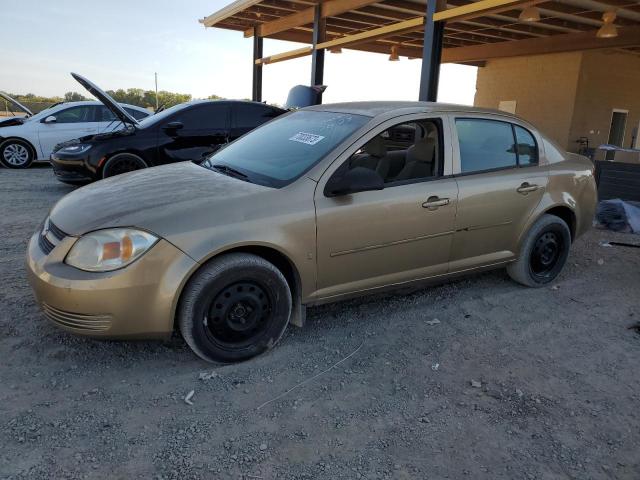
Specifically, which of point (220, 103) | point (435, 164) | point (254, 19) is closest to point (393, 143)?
point (435, 164)

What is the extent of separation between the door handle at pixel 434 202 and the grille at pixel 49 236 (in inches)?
91.8

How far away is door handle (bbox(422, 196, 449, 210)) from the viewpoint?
3.64 metres

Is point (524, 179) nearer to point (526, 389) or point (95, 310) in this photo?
point (526, 389)

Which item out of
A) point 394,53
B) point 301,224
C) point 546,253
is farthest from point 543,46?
point 301,224

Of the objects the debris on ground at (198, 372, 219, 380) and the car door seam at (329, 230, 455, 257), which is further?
the car door seam at (329, 230, 455, 257)

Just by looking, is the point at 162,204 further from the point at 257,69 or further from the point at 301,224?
the point at 257,69

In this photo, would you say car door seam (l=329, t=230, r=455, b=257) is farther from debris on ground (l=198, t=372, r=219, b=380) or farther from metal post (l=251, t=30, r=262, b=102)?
metal post (l=251, t=30, r=262, b=102)

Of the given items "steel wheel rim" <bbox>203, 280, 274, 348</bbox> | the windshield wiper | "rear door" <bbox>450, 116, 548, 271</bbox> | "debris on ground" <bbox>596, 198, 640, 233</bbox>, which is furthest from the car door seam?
"debris on ground" <bbox>596, 198, 640, 233</bbox>

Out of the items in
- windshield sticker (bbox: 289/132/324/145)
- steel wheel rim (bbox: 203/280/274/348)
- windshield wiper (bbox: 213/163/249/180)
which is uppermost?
windshield sticker (bbox: 289/132/324/145)

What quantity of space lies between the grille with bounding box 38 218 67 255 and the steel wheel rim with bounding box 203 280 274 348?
951 mm

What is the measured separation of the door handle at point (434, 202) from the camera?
11.9 feet

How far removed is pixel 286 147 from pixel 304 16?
32.5 ft

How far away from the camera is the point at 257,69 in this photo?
14.9 meters

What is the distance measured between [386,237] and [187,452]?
1841 mm
